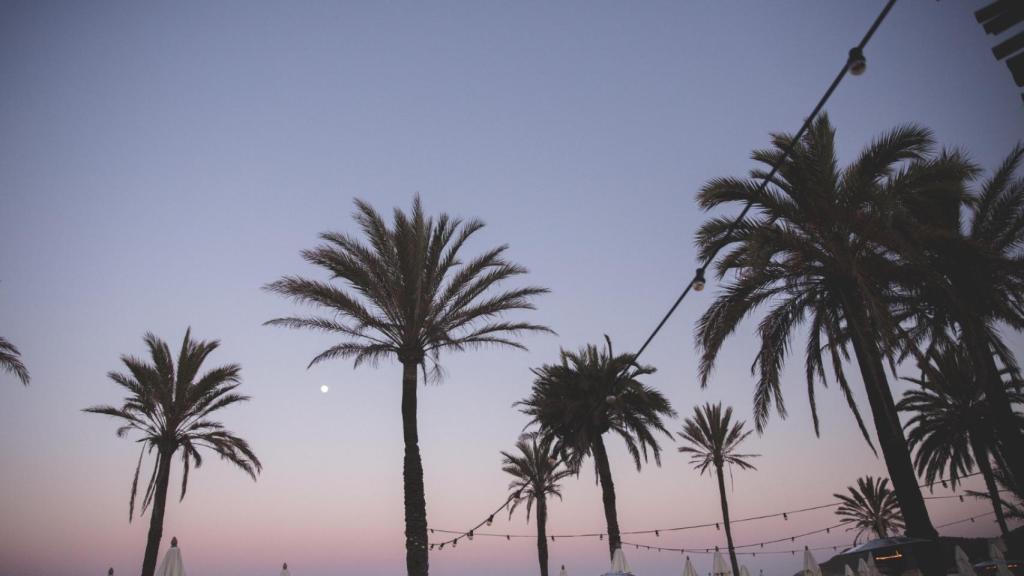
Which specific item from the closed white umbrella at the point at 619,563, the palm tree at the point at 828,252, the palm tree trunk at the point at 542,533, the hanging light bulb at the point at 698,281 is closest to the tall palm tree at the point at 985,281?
the palm tree at the point at 828,252

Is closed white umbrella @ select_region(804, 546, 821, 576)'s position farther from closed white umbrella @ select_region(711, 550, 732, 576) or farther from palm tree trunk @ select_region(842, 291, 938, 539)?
palm tree trunk @ select_region(842, 291, 938, 539)

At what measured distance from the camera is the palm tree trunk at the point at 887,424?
38.4ft

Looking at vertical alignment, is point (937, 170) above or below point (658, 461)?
above

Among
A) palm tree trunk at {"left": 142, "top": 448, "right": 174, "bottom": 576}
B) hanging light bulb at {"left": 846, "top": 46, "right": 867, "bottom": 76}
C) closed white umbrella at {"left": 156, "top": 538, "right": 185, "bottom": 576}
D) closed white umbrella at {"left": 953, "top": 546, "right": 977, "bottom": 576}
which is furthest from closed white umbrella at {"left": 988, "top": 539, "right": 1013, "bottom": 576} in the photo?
palm tree trunk at {"left": 142, "top": 448, "right": 174, "bottom": 576}

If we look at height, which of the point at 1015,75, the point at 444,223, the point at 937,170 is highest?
the point at 444,223

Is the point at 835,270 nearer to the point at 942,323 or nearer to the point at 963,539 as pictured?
the point at 942,323

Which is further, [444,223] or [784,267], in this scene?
[444,223]

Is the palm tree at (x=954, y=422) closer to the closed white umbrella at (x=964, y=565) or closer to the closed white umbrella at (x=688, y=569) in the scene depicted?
the closed white umbrella at (x=964, y=565)

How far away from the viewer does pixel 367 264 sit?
1639 cm

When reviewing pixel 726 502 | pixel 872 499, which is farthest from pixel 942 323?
pixel 872 499

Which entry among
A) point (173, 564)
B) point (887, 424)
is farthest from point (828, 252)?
point (173, 564)

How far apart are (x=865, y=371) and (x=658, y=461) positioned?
536 inches

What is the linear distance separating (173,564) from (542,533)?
24.9 m

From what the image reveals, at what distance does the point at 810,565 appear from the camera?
22203 millimetres
